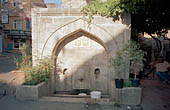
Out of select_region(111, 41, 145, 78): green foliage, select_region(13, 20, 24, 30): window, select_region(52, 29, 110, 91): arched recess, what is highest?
select_region(13, 20, 24, 30): window

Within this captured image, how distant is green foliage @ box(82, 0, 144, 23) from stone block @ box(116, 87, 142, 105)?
2524mm

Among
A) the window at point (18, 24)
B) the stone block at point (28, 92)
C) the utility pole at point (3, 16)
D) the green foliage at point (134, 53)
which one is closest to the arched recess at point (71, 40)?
the green foliage at point (134, 53)

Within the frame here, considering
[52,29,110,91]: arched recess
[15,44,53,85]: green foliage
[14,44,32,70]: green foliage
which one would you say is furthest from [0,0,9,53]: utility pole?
[15,44,53,85]: green foliage

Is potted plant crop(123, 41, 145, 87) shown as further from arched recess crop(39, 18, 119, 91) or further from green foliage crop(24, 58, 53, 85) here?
green foliage crop(24, 58, 53, 85)

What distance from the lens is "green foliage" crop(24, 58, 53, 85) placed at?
507cm

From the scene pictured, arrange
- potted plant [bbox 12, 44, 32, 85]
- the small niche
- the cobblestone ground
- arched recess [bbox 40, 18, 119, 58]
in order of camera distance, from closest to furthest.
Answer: the cobblestone ground < arched recess [bbox 40, 18, 119, 58] < potted plant [bbox 12, 44, 32, 85] < the small niche

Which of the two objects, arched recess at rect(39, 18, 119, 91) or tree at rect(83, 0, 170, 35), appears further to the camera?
arched recess at rect(39, 18, 119, 91)

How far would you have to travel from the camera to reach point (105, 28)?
5.68m

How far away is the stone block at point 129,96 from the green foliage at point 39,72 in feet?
8.30

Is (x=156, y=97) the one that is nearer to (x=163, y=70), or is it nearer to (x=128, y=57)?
(x=128, y=57)

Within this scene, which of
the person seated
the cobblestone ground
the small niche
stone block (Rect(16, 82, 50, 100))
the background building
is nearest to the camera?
→ the cobblestone ground

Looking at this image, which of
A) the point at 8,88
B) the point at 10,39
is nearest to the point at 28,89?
the point at 8,88

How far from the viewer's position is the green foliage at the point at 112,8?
193 inches

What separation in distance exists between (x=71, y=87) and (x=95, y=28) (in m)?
2.69
